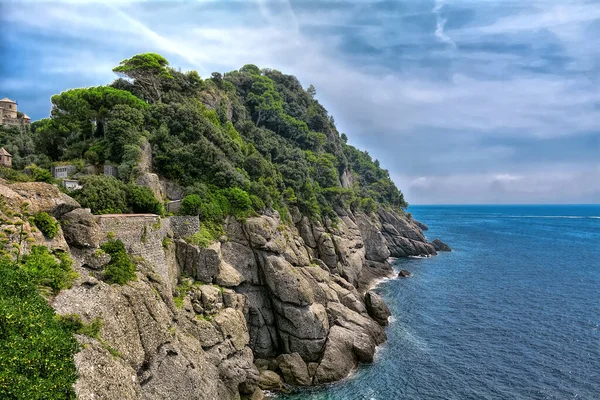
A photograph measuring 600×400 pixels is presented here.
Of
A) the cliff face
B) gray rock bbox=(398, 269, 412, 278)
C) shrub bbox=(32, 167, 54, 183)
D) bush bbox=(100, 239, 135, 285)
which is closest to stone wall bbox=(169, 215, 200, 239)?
the cliff face

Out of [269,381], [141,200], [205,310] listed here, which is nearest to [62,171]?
[141,200]

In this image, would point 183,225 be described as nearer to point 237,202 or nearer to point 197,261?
point 197,261

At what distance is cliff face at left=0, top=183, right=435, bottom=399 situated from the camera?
18156mm

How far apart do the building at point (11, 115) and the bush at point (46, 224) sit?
47572 mm

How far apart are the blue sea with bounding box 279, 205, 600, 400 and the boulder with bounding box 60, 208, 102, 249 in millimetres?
21204

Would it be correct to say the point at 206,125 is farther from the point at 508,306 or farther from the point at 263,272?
the point at 508,306

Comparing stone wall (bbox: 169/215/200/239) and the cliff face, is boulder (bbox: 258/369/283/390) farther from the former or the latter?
stone wall (bbox: 169/215/200/239)

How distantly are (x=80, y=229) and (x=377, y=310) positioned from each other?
37.4 meters

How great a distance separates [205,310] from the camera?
29.0 meters

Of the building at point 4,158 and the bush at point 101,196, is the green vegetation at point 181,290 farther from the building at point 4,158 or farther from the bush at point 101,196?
the building at point 4,158

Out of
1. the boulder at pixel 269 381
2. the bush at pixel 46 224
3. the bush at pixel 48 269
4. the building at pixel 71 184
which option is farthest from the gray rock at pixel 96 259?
the boulder at pixel 269 381

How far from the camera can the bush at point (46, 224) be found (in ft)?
61.1

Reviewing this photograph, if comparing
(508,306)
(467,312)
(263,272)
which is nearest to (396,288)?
(467,312)

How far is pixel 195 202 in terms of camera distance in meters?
34.7
